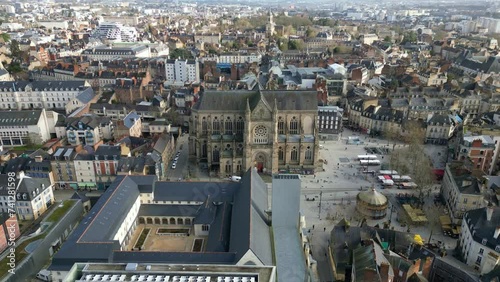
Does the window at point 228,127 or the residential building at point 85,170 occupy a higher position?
the window at point 228,127

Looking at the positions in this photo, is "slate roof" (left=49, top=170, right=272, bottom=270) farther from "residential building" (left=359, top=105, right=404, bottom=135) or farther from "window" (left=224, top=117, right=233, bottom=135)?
"residential building" (left=359, top=105, right=404, bottom=135)

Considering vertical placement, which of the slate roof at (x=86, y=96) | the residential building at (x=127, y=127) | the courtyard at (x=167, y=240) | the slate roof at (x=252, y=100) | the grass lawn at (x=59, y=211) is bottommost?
the courtyard at (x=167, y=240)

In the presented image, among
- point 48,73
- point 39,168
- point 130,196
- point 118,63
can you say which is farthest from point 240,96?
point 48,73

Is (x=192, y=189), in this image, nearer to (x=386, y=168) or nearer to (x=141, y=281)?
(x=141, y=281)

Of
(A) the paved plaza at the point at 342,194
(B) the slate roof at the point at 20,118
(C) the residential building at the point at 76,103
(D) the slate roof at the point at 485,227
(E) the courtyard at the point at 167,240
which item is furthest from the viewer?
(C) the residential building at the point at 76,103

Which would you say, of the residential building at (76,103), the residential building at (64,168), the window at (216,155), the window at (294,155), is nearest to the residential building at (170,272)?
the residential building at (64,168)

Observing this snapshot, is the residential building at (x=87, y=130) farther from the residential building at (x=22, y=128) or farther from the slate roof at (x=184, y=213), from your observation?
the slate roof at (x=184, y=213)
